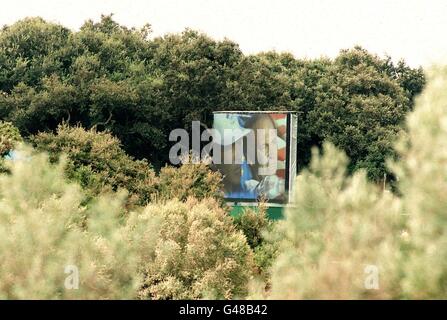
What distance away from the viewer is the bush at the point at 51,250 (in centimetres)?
687

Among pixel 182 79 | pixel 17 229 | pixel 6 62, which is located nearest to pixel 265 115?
pixel 182 79

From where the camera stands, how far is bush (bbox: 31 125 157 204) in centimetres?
2761

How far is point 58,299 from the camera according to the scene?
6332 mm

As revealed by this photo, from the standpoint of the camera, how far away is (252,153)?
36656 millimetres

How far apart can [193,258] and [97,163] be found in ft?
32.1

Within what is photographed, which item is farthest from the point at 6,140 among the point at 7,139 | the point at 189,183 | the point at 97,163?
the point at 189,183

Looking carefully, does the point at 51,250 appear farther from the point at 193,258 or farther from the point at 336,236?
the point at 193,258

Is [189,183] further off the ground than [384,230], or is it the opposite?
[384,230]

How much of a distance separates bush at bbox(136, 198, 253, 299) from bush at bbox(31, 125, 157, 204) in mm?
5741

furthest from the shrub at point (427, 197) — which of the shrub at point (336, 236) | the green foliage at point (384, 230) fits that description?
the shrub at point (336, 236)

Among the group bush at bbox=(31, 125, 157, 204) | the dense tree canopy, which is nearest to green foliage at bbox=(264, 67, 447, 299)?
bush at bbox=(31, 125, 157, 204)
